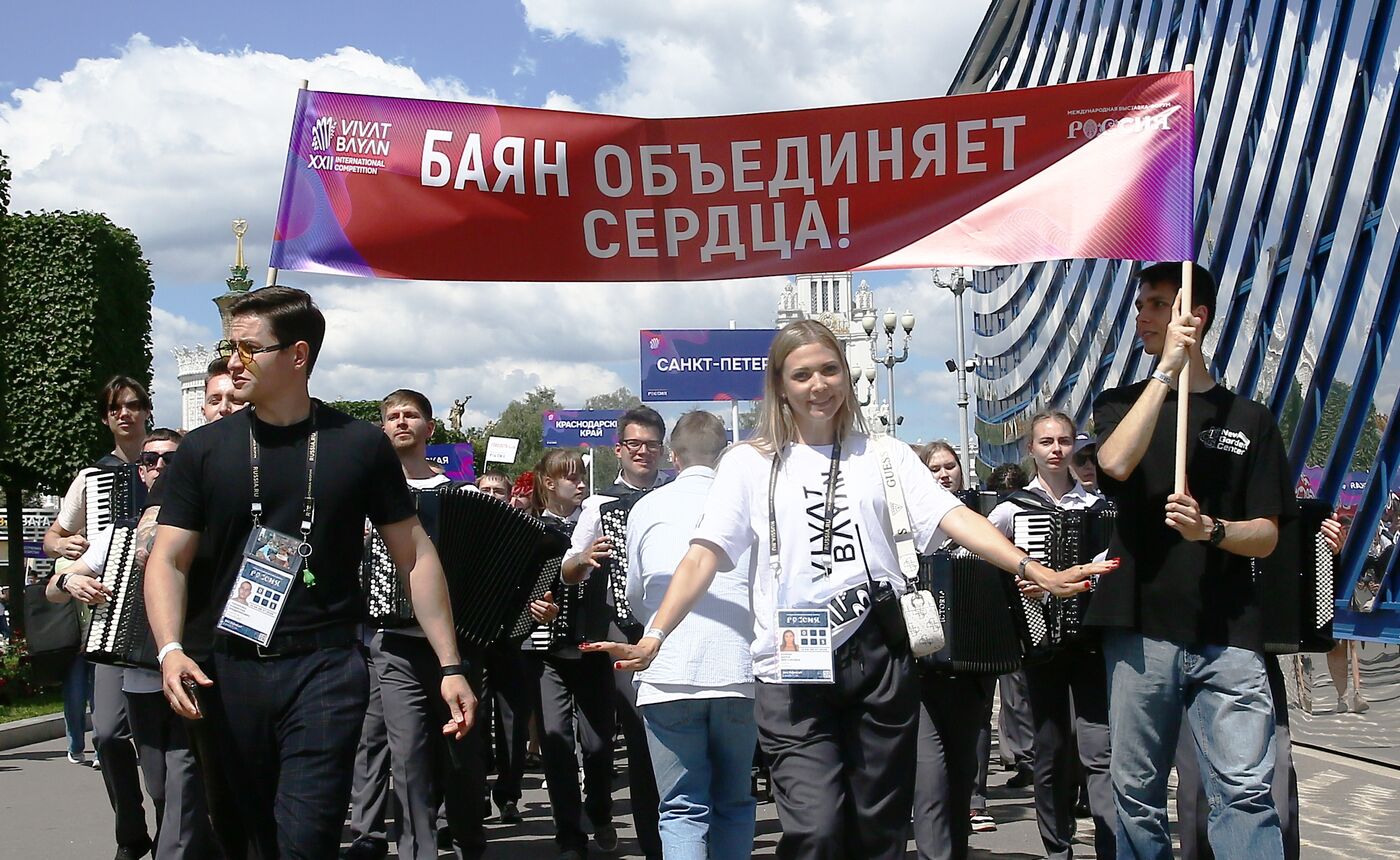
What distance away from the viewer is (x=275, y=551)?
14.0 ft

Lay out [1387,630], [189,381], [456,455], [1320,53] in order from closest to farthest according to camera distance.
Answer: [1387,630] → [1320,53] → [456,455] → [189,381]

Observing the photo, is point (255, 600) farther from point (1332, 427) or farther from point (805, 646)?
point (1332, 427)

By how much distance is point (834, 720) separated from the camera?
460 centimetres

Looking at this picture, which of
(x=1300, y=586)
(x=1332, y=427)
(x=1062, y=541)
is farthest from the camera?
(x=1332, y=427)

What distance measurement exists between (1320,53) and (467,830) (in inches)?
388

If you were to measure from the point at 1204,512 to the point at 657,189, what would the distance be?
3.21m

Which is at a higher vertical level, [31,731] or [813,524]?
[813,524]

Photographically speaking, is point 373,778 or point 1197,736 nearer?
point 1197,736

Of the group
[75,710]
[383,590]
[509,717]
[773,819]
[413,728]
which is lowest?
[773,819]

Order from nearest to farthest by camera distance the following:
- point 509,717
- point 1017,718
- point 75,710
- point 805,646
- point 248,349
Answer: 1. point 248,349
2. point 805,646
3. point 509,717
4. point 1017,718
5. point 75,710

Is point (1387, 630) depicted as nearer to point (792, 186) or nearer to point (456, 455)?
point (792, 186)

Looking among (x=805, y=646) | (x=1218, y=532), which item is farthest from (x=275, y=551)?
(x=1218, y=532)

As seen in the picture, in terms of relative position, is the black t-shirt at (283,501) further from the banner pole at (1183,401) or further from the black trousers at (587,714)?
the black trousers at (587,714)

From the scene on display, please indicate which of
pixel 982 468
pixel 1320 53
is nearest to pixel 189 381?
pixel 982 468
